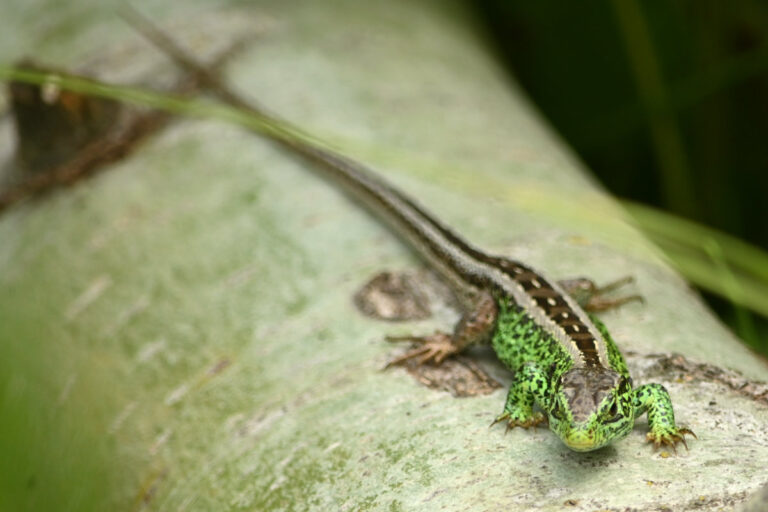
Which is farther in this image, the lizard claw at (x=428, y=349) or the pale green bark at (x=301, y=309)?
the lizard claw at (x=428, y=349)

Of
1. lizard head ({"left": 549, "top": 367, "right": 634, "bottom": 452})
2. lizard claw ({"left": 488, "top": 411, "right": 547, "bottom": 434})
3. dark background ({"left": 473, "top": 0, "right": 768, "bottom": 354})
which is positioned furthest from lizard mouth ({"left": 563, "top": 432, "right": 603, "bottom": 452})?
dark background ({"left": 473, "top": 0, "right": 768, "bottom": 354})

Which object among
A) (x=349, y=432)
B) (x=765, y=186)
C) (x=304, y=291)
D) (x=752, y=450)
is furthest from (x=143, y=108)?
(x=765, y=186)

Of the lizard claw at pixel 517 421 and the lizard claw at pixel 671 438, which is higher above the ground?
the lizard claw at pixel 671 438

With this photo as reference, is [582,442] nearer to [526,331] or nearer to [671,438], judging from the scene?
[671,438]

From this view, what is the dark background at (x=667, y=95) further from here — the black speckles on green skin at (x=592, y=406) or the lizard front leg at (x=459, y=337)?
the black speckles on green skin at (x=592, y=406)

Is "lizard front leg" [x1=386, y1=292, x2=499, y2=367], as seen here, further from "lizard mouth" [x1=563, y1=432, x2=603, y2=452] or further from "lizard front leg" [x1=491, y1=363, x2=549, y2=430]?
"lizard mouth" [x1=563, y1=432, x2=603, y2=452]

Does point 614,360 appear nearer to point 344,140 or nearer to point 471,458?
point 471,458

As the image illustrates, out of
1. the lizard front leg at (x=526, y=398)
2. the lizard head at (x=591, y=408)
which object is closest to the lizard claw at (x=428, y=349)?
the lizard front leg at (x=526, y=398)
